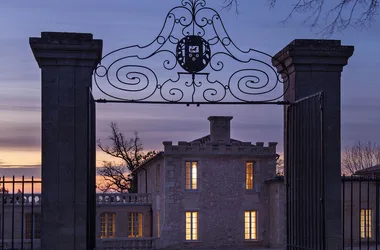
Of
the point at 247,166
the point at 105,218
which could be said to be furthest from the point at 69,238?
the point at 105,218

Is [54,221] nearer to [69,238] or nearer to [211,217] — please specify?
[69,238]

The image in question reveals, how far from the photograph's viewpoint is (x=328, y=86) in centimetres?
783

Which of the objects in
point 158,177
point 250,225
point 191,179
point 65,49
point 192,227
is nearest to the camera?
point 65,49

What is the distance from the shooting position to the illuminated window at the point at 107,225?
34975 millimetres

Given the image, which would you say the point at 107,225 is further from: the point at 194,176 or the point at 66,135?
the point at 66,135

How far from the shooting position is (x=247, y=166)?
31844mm

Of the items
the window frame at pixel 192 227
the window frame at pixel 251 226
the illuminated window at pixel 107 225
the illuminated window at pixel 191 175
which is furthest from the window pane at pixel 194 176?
the illuminated window at pixel 107 225

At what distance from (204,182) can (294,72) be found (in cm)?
2365

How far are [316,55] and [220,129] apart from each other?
2354 cm

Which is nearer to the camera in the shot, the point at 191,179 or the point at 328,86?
the point at 328,86

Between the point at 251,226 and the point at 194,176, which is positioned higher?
the point at 194,176

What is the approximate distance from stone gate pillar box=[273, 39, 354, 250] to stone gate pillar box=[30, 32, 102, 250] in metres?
2.40

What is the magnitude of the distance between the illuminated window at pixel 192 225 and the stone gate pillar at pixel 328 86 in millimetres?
23619

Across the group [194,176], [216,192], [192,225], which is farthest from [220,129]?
[192,225]
